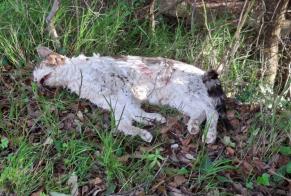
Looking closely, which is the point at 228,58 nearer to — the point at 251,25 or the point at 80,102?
the point at 251,25

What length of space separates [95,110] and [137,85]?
0.44 meters

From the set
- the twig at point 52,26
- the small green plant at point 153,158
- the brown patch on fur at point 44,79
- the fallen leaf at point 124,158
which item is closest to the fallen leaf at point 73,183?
the fallen leaf at point 124,158

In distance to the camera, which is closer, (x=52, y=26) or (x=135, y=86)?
(x=135, y=86)

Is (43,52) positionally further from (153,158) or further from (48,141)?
(153,158)

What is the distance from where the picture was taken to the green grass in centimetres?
362

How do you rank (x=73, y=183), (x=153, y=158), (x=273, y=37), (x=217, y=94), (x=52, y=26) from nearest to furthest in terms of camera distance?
(x=73, y=183), (x=153, y=158), (x=217, y=94), (x=52, y=26), (x=273, y=37)

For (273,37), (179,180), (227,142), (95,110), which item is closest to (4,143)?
(95,110)

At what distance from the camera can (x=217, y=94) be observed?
4.12m

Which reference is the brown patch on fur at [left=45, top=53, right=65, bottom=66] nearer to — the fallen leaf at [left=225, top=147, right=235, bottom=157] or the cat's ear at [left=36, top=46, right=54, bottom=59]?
the cat's ear at [left=36, top=46, right=54, bottom=59]

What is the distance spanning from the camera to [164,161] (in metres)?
3.73

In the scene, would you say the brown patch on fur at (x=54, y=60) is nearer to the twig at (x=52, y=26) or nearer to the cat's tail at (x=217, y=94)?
the twig at (x=52, y=26)

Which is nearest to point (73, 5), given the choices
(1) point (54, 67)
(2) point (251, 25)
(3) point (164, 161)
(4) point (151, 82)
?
(1) point (54, 67)

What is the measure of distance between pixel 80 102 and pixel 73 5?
157 cm

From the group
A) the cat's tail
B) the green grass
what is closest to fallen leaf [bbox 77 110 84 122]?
the green grass
